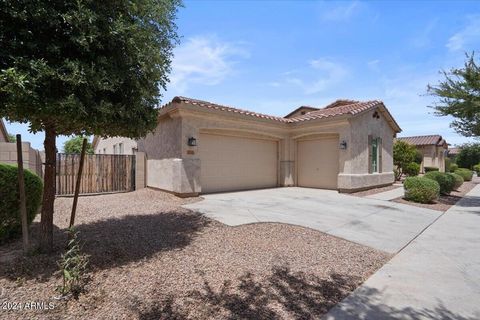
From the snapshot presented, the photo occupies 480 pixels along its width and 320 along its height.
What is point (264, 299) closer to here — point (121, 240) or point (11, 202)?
point (121, 240)

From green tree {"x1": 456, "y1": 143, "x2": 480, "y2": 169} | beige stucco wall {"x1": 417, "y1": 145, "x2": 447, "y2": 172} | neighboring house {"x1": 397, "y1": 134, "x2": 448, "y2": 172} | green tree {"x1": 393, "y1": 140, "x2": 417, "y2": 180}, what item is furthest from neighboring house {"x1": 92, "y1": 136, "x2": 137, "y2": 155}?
green tree {"x1": 456, "y1": 143, "x2": 480, "y2": 169}

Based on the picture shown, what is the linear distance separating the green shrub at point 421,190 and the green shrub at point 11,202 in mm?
12446

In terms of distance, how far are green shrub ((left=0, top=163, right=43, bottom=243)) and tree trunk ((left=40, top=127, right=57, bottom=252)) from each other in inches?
31.1

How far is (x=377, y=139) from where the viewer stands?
14758mm

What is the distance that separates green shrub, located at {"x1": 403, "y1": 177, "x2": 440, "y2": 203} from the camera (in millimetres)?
11070

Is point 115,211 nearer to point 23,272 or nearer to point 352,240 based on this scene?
point 23,272

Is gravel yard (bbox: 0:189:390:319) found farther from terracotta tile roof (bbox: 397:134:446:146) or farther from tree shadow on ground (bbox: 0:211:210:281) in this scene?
terracotta tile roof (bbox: 397:134:446:146)

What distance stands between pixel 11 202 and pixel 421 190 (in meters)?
12.8

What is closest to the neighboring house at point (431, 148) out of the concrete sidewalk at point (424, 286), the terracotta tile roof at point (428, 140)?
the terracotta tile roof at point (428, 140)

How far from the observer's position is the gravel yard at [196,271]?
3.25 metres

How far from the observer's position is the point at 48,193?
456cm

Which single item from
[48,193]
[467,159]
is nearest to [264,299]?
[48,193]

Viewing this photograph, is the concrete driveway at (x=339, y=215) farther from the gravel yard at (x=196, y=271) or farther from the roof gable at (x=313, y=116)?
the roof gable at (x=313, y=116)

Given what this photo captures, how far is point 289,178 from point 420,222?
7.33 m
